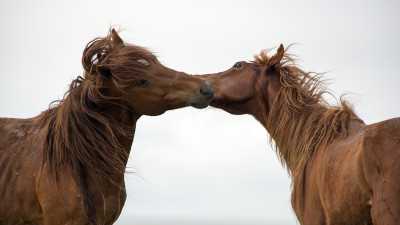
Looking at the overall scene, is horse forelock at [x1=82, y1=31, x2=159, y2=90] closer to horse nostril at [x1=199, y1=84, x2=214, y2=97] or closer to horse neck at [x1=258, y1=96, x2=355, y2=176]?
horse nostril at [x1=199, y1=84, x2=214, y2=97]

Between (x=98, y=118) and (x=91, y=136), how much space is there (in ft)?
0.66

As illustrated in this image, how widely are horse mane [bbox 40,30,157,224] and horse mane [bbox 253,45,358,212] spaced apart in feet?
8.22

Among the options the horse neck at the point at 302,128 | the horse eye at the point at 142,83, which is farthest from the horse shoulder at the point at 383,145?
the horse eye at the point at 142,83

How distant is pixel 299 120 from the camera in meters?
7.39

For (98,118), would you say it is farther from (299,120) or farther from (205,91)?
(299,120)

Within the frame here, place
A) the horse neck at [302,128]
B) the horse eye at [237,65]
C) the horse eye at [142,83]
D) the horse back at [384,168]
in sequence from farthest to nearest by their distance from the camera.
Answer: the horse eye at [237,65], the horse neck at [302,128], the horse eye at [142,83], the horse back at [384,168]

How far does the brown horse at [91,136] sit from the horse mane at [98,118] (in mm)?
10

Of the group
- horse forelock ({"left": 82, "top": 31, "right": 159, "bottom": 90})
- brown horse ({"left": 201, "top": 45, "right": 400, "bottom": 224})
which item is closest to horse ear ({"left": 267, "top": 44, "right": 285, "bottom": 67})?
brown horse ({"left": 201, "top": 45, "right": 400, "bottom": 224})

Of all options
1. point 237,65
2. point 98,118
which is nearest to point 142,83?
point 98,118

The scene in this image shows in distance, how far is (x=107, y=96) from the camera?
5.57 m

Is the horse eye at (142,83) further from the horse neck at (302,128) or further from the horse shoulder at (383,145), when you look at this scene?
the horse neck at (302,128)

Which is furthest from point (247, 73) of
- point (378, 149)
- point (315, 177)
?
point (378, 149)

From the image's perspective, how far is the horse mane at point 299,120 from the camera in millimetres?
6805

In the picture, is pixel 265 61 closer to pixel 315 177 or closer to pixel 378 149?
pixel 315 177
